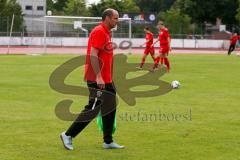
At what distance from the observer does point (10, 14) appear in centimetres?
7469

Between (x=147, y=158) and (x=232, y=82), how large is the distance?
12.4 m

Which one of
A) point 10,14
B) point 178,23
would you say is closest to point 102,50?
point 10,14

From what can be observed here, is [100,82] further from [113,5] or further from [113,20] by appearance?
[113,5]

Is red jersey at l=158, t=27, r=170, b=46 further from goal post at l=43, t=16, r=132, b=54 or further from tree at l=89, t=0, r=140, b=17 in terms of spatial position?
tree at l=89, t=0, r=140, b=17

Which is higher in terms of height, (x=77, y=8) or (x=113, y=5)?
(x=113, y=5)

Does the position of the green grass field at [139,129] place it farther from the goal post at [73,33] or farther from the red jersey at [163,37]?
the goal post at [73,33]

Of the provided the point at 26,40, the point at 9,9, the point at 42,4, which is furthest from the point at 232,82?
the point at 42,4

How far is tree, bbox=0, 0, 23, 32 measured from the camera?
192 feet

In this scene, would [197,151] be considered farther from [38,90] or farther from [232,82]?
[232,82]

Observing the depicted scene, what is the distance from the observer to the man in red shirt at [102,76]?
8.16 m

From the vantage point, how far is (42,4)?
11512cm

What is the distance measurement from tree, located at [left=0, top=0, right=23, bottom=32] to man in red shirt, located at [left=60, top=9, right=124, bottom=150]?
50748mm

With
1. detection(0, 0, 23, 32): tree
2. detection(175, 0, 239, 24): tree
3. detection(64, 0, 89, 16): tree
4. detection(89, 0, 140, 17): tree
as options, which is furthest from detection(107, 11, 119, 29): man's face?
detection(89, 0, 140, 17): tree

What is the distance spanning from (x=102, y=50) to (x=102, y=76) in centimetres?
37
